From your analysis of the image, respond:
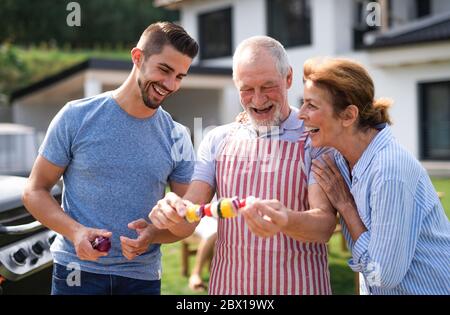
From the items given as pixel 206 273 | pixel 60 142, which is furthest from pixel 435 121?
pixel 60 142

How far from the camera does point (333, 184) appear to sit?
6.93ft

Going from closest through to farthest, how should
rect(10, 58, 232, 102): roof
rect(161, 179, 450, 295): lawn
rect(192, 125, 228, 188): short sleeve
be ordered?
1. rect(192, 125, 228, 188): short sleeve
2. rect(161, 179, 450, 295): lawn
3. rect(10, 58, 232, 102): roof

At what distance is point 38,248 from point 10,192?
1.14ft

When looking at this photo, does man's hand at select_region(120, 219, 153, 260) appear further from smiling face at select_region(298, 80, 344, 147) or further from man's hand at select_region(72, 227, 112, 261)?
smiling face at select_region(298, 80, 344, 147)

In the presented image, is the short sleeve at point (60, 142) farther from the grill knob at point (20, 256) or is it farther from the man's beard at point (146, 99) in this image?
the grill knob at point (20, 256)

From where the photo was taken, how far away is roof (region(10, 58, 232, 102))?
1389cm

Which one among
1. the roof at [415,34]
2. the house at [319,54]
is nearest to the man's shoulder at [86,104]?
the house at [319,54]

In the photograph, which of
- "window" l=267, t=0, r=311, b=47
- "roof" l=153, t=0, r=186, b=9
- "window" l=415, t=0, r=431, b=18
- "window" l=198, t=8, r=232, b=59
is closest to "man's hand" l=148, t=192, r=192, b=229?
"window" l=267, t=0, r=311, b=47

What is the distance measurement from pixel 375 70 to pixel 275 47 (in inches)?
537

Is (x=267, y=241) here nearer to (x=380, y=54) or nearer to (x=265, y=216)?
(x=265, y=216)

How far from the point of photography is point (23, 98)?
17.2m

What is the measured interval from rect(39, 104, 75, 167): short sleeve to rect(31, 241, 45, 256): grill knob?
97 centimetres

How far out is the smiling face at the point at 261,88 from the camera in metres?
2.13
